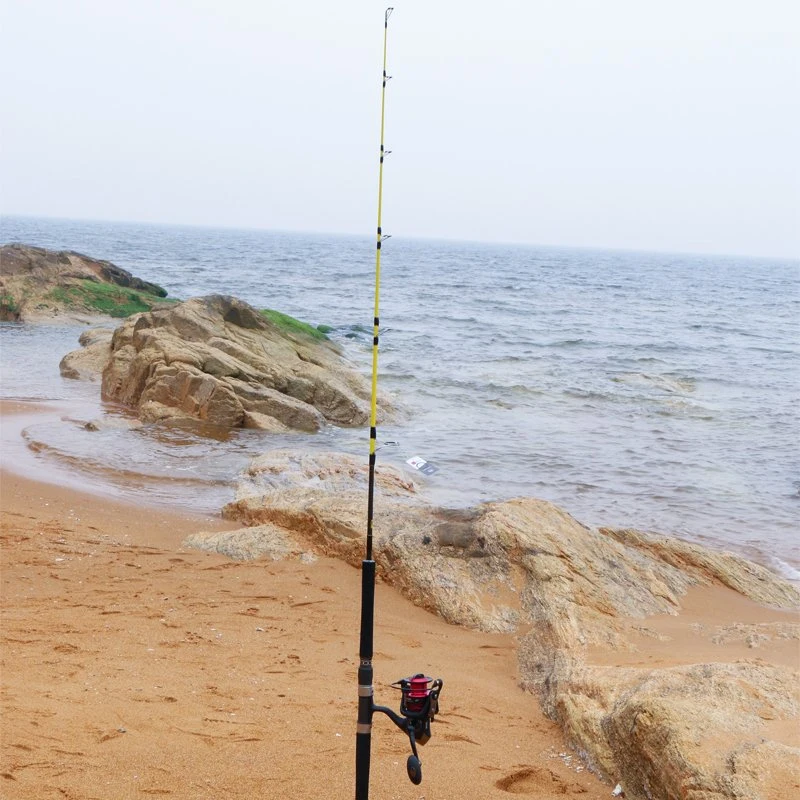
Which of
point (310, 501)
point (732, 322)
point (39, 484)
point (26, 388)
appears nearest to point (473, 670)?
point (310, 501)

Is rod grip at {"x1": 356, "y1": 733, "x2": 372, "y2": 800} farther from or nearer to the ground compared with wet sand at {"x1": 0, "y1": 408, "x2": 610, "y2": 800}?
farther from the ground

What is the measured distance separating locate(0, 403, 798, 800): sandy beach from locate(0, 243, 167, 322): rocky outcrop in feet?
64.9

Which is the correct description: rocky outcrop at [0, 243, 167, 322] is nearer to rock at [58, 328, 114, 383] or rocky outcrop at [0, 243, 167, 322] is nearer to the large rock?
rock at [58, 328, 114, 383]

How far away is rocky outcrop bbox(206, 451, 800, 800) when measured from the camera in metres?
4.10

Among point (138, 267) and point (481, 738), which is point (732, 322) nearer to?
point (138, 267)

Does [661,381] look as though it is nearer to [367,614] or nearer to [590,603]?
[590,603]

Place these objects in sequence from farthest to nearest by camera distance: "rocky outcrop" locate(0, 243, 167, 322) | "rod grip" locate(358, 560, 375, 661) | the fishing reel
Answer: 1. "rocky outcrop" locate(0, 243, 167, 322)
2. "rod grip" locate(358, 560, 375, 661)
3. the fishing reel

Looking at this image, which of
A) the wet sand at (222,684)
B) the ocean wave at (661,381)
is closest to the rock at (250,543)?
the wet sand at (222,684)

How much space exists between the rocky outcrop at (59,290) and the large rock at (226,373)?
9.25 m

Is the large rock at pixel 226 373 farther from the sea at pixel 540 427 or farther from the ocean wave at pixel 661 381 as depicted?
the ocean wave at pixel 661 381

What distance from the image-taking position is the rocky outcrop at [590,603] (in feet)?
13.4

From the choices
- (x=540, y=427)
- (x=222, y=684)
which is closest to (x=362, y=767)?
(x=222, y=684)

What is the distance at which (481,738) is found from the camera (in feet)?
16.4

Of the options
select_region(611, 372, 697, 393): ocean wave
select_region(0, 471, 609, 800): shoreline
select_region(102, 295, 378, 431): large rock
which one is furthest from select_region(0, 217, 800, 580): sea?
select_region(0, 471, 609, 800): shoreline
